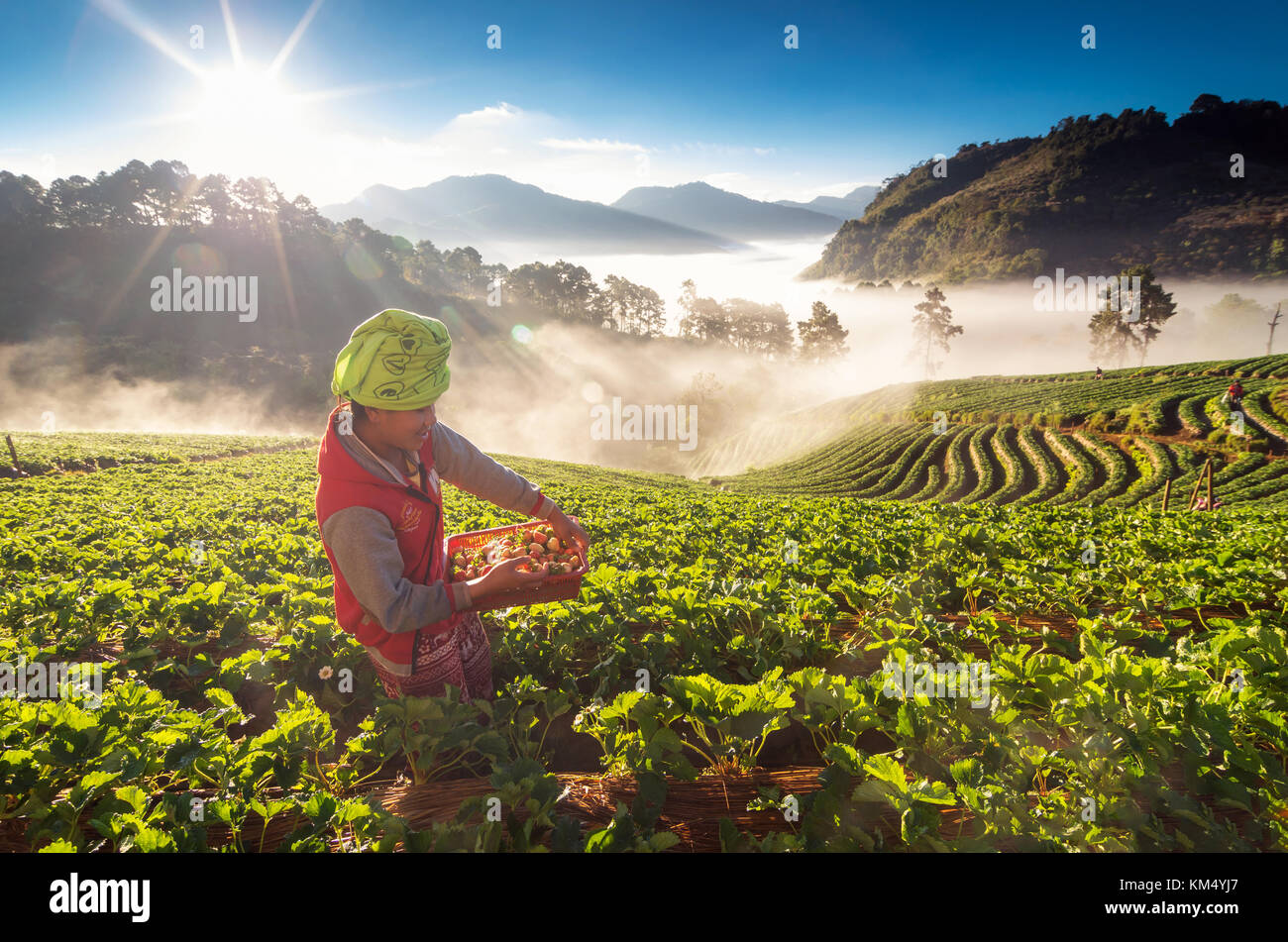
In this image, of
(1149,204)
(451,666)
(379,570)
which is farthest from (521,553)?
(1149,204)

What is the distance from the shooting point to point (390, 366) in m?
2.84

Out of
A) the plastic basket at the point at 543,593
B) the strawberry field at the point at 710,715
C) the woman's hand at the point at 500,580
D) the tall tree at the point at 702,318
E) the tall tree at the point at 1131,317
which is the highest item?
the tall tree at the point at 702,318

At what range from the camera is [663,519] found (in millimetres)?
10328

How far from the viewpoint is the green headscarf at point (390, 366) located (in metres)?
2.83

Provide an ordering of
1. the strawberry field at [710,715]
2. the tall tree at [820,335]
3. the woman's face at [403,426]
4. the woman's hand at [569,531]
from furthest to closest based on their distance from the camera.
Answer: the tall tree at [820,335] → the woman's hand at [569,531] → the woman's face at [403,426] → the strawberry field at [710,715]

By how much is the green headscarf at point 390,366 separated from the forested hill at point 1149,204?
20716cm

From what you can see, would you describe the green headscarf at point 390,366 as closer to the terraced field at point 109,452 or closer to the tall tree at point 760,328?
the terraced field at point 109,452

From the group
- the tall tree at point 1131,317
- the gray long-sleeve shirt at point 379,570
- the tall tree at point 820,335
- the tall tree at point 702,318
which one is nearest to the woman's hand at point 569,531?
the gray long-sleeve shirt at point 379,570

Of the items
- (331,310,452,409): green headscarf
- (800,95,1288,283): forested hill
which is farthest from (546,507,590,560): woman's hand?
(800,95,1288,283): forested hill

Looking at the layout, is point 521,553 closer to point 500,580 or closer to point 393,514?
point 500,580

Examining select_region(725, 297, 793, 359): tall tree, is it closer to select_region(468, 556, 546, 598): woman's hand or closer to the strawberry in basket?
the strawberry in basket

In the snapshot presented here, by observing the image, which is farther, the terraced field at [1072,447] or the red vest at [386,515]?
the terraced field at [1072,447]

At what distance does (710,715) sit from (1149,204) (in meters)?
233
